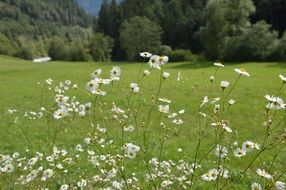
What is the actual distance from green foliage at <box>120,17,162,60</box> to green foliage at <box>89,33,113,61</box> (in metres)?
14.4

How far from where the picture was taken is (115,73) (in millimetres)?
3916

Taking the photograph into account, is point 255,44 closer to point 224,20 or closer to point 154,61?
point 224,20

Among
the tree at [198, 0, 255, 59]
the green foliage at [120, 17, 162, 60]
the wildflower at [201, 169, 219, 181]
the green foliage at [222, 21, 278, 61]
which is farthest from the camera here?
the green foliage at [120, 17, 162, 60]

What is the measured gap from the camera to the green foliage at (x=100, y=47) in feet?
292

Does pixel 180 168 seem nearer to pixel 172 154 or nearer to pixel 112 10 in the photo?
pixel 172 154

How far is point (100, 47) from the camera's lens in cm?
8988

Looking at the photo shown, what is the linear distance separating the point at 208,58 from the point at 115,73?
53.3 meters

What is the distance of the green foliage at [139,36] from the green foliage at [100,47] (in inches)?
567

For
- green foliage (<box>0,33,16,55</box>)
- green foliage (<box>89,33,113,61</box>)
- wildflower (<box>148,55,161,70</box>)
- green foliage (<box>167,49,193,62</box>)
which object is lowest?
green foliage (<box>0,33,16,55</box>)

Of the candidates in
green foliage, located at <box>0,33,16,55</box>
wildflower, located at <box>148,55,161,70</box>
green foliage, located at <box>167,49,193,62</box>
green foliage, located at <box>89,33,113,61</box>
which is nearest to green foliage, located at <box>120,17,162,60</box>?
green foliage, located at <box>167,49,193,62</box>

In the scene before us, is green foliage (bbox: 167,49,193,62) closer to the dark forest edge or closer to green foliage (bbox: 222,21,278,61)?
the dark forest edge

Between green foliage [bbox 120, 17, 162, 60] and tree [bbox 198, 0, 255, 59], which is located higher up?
tree [bbox 198, 0, 255, 59]

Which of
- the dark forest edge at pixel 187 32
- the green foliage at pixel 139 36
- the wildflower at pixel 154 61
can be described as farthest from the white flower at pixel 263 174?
the green foliage at pixel 139 36

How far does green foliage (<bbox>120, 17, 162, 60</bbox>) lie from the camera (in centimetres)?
7331
